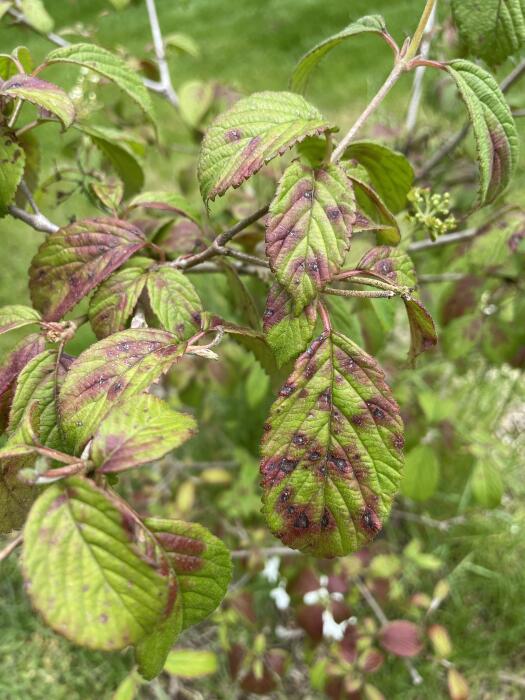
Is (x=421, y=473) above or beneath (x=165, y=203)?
beneath

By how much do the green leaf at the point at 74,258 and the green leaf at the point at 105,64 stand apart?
0.20 meters

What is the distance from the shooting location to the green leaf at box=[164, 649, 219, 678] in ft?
4.79

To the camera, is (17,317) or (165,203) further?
(165,203)

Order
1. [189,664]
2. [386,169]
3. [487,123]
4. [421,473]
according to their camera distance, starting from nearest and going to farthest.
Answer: [487,123]
[386,169]
[189,664]
[421,473]

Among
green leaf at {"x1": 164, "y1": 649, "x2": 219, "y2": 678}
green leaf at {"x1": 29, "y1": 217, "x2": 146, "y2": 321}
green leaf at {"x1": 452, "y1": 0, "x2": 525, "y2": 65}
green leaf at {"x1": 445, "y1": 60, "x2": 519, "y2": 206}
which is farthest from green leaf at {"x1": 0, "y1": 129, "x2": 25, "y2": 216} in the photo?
green leaf at {"x1": 164, "y1": 649, "x2": 219, "y2": 678}

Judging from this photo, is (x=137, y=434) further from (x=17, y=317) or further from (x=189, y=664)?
(x=189, y=664)

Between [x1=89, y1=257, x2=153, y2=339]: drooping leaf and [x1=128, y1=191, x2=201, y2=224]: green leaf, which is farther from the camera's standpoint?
[x1=128, y1=191, x2=201, y2=224]: green leaf

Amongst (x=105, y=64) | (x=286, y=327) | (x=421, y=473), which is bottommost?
(x=421, y=473)

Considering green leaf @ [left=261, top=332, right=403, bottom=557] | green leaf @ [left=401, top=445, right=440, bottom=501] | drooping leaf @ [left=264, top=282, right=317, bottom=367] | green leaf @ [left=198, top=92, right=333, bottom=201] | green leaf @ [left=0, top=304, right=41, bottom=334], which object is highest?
green leaf @ [left=198, top=92, right=333, bottom=201]

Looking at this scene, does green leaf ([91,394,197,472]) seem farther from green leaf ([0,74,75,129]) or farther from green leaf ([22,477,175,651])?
green leaf ([0,74,75,129])

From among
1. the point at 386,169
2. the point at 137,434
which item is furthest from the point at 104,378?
the point at 386,169

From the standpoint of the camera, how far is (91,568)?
50 cm

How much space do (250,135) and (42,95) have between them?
0.79ft

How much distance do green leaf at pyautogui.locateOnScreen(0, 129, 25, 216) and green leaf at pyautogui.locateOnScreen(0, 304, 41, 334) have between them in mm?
136
